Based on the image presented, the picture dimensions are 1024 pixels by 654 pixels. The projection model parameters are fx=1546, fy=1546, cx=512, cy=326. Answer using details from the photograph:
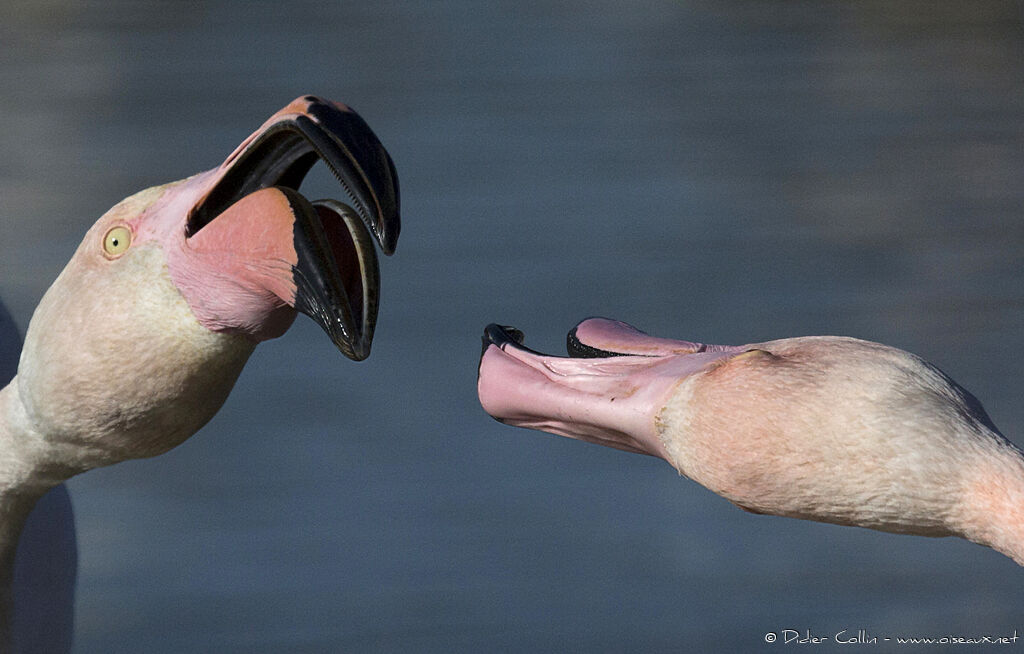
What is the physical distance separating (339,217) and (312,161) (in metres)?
0.05

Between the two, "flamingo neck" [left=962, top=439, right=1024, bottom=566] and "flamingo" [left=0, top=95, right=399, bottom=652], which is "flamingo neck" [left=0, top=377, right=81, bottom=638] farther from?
"flamingo neck" [left=962, top=439, right=1024, bottom=566]

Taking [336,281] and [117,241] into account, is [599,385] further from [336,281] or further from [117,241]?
[117,241]

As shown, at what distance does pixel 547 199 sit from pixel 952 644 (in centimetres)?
137

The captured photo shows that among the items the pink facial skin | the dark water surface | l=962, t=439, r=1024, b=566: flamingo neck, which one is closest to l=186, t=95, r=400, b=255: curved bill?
the pink facial skin

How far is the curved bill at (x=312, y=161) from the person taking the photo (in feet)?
2.56

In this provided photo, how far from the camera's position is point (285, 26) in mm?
4465

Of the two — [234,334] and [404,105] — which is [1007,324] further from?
[234,334]

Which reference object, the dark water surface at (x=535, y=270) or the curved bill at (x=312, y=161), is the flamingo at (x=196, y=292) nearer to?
the curved bill at (x=312, y=161)

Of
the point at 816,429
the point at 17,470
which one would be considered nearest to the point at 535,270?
the point at 17,470

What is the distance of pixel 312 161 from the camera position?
0.87m

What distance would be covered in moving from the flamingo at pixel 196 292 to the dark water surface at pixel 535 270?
1470mm

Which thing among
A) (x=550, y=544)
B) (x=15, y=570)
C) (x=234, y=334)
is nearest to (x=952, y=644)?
(x=550, y=544)

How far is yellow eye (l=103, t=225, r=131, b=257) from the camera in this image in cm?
90

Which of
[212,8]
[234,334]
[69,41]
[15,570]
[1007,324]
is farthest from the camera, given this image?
[212,8]
